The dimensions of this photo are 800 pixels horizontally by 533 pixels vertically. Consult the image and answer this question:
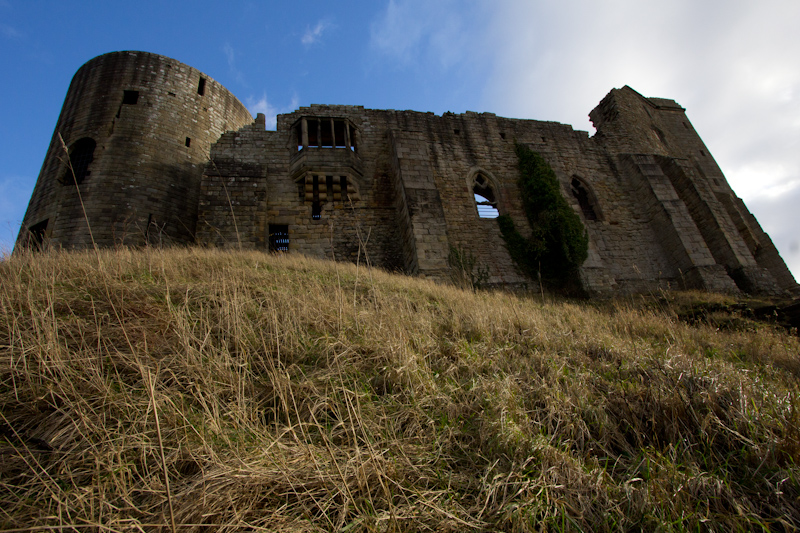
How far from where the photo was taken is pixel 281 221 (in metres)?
10.4

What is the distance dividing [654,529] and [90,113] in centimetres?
1626

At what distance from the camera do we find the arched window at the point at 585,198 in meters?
12.7

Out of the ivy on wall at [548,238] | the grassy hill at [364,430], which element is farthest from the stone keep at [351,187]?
the grassy hill at [364,430]

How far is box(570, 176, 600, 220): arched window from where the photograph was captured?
12.7 m

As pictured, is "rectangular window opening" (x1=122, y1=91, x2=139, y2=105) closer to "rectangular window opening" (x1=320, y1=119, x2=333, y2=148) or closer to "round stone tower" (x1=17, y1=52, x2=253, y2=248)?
"round stone tower" (x1=17, y1=52, x2=253, y2=248)

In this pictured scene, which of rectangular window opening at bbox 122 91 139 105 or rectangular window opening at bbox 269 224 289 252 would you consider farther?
rectangular window opening at bbox 122 91 139 105

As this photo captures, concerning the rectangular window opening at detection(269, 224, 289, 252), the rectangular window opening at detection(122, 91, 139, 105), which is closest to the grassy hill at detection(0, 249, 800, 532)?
the rectangular window opening at detection(269, 224, 289, 252)

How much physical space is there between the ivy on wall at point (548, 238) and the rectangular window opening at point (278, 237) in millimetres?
6949

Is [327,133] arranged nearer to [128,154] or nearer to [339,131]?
[339,131]

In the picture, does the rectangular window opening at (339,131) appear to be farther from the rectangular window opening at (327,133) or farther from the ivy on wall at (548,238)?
the ivy on wall at (548,238)

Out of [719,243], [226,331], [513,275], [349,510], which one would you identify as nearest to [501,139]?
[513,275]

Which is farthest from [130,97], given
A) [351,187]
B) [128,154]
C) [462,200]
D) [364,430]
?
[364,430]

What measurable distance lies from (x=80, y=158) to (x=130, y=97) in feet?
8.72

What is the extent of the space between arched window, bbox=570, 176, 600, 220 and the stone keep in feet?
0.16
